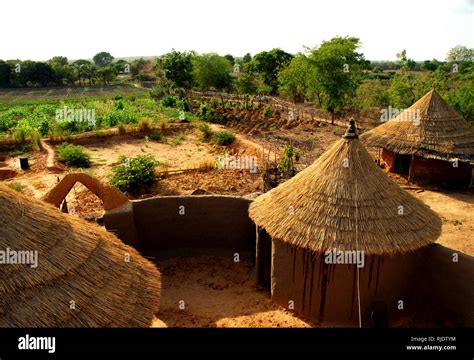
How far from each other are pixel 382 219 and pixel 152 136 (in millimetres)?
17623

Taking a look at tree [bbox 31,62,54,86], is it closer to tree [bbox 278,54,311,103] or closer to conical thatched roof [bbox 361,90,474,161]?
tree [bbox 278,54,311,103]

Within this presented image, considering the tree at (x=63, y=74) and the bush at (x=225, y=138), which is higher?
the tree at (x=63, y=74)

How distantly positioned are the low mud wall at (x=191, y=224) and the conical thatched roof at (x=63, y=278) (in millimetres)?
4703

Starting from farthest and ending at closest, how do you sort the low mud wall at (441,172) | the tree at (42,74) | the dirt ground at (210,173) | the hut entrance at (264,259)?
the tree at (42,74), the low mud wall at (441,172), the dirt ground at (210,173), the hut entrance at (264,259)

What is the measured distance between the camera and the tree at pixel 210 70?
37.0 metres

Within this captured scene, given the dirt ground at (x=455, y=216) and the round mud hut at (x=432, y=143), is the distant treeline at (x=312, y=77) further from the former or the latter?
the dirt ground at (x=455, y=216)

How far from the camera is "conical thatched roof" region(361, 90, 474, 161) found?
14.0 metres

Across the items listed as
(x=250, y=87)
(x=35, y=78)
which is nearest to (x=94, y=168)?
(x=250, y=87)

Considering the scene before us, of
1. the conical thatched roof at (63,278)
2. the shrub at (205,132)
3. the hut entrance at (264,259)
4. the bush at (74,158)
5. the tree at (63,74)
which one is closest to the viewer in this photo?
the conical thatched roof at (63,278)

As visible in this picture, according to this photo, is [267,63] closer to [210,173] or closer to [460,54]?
[460,54]

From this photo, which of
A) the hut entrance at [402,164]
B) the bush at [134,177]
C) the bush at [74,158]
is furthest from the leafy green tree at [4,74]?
the hut entrance at [402,164]

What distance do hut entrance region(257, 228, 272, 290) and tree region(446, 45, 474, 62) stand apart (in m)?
36.5

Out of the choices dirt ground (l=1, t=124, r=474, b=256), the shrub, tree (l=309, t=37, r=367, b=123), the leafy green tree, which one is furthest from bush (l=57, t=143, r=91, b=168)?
the leafy green tree

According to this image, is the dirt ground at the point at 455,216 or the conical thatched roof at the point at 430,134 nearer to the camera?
the dirt ground at the point at 455,216
